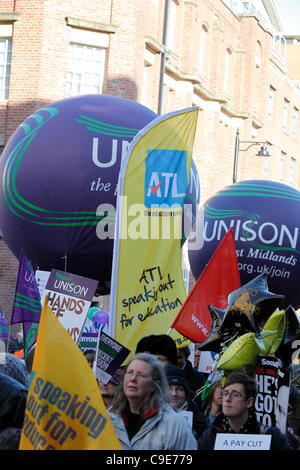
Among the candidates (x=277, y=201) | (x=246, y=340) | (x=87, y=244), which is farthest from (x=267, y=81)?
(x=246, y=340)

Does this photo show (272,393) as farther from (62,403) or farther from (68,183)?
(68,183)

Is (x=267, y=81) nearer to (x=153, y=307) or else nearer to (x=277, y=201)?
(x=277, y=201)

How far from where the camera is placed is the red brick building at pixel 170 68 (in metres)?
22.8

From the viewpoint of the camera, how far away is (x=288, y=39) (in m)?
53.8

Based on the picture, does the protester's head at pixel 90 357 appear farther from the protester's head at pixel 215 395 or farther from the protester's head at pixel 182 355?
the protester's head at pixel 215 395

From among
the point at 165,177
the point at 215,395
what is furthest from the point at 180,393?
the point at 165,177

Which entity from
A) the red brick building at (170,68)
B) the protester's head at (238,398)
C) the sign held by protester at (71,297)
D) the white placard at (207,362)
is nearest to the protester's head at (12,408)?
the protester's head at (238,398)

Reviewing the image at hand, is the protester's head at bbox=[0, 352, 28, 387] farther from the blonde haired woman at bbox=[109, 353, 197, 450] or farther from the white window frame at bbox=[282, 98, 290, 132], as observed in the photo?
the white window frame at bbox=[282, 98, 290, 132]

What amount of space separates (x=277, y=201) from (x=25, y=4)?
44.0 ft

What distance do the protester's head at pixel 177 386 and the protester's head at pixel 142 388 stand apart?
1155 mm

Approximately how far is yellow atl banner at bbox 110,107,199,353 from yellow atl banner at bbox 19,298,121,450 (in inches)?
144

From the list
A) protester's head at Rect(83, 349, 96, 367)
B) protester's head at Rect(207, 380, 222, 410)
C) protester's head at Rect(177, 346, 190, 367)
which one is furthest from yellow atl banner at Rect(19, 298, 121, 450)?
protester's head at Rect(177, 346, 190, 367)

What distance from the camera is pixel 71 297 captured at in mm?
8164

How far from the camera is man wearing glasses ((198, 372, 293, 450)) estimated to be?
482 centimetres
